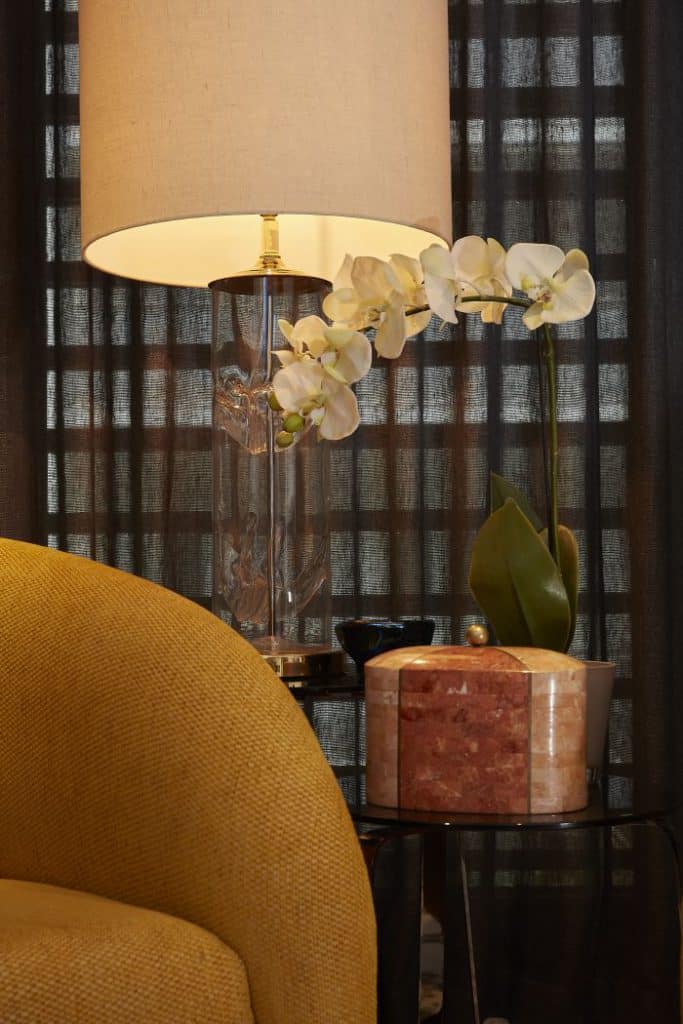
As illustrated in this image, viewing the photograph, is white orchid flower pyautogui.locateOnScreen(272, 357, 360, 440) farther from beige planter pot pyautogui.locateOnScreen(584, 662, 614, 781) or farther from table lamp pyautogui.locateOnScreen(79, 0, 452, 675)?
beige planter pot pyautogui.locateOnScreen(584, 662, 614, 781)

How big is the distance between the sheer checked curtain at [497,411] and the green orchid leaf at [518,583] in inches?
27.4

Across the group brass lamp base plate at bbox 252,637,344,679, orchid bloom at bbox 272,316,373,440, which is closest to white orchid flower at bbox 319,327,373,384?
orchid bloom at bbox 272,316,373,440

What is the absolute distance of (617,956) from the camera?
1.90 m

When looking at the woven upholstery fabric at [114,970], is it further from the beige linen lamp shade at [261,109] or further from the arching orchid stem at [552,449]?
the beige linen lamp shade at [261,109]

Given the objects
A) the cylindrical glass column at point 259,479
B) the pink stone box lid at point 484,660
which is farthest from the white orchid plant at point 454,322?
the cylindrical glass column at point 259,479

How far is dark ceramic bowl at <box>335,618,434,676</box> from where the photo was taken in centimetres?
143

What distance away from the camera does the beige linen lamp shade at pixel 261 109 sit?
4.44 feet

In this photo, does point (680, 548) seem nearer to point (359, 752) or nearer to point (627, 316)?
point (627, 316)

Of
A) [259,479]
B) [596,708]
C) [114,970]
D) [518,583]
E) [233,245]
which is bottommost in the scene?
[114,970]

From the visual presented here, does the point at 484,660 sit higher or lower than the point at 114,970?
higher

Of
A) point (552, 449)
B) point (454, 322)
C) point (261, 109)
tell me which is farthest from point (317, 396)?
point (261, 109)

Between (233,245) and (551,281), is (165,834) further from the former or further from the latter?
(233,245)

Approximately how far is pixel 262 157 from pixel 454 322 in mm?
316

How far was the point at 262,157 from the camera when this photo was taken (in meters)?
1.35
